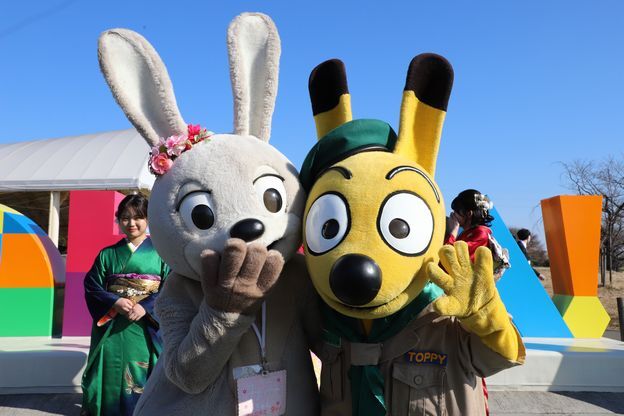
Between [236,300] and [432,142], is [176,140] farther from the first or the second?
[432,142]

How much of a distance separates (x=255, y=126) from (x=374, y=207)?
0.83 metres

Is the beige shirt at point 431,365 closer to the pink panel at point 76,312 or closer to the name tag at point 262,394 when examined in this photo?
the name tag at point 262,394

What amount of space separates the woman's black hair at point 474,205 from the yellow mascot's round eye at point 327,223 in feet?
8.79

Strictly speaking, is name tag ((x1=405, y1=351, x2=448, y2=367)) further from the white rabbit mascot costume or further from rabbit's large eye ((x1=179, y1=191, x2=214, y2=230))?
rabbit's large eye ((x1=179, y1=191, x2=214, y2=230))

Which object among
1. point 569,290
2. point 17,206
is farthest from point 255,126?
point 17,206

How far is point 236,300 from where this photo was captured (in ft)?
5.49

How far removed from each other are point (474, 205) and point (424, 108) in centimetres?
234

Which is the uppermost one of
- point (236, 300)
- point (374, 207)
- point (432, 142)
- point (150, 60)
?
point (150, 60)

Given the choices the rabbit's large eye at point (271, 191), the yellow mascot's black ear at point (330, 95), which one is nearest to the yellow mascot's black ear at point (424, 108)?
the yellow mascot's black ear at point (330, 95)

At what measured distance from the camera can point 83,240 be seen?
519cm

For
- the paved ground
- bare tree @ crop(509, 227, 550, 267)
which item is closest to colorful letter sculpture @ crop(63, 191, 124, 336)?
the paved ground

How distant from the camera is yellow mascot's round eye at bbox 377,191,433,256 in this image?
1.63m

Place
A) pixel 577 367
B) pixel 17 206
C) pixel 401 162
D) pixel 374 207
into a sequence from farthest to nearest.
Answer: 1. pixel 17 206
2. pixel 577 367
3. pixel 401 162
4. pixel 374 207

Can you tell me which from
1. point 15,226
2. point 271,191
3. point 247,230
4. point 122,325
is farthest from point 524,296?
point 15,226
